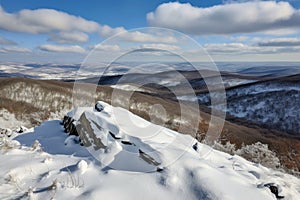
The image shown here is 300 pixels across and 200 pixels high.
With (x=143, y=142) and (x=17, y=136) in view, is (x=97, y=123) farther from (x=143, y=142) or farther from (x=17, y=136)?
(x=17, y=136)

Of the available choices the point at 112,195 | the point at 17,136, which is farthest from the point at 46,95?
the point at 112,195

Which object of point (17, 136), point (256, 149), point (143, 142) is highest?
point (143, 142)

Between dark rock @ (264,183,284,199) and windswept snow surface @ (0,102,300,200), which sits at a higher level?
windswept snow surface @ (0,102,300,200)

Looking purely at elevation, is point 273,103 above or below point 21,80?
below

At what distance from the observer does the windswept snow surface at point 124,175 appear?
240 inches

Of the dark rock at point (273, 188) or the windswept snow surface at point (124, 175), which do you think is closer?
the windswept snow surface at point (124, 175)

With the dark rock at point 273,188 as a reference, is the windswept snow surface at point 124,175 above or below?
above

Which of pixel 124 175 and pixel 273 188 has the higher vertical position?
pixel 124 175

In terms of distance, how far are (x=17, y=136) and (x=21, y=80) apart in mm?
31190

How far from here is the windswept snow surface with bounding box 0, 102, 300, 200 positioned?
609cm

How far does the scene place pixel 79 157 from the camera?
8438 mm

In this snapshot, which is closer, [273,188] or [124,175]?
[273,188]

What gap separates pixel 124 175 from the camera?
6883mm

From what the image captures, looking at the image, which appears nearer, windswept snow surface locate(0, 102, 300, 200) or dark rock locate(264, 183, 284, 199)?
windswept snow surface locate(0, 102, 300, 200)
